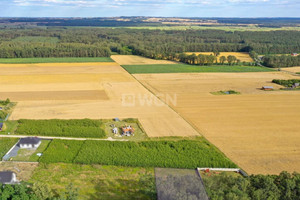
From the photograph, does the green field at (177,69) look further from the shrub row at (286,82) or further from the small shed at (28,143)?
the small shed at (28,143)

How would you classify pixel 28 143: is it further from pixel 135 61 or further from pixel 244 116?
pixel 135 61

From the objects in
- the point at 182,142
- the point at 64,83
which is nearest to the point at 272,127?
the point at 182,142

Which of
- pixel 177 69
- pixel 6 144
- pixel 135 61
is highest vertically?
pixel 135 61

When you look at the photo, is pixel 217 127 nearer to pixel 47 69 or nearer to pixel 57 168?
pixel 57 168

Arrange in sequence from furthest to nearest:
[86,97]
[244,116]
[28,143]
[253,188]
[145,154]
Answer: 1. [86,97]
2. [244,116]
3. [28,143]
4. [145,154]
5. [253,188]

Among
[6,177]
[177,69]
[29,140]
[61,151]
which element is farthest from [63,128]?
[177,69]
